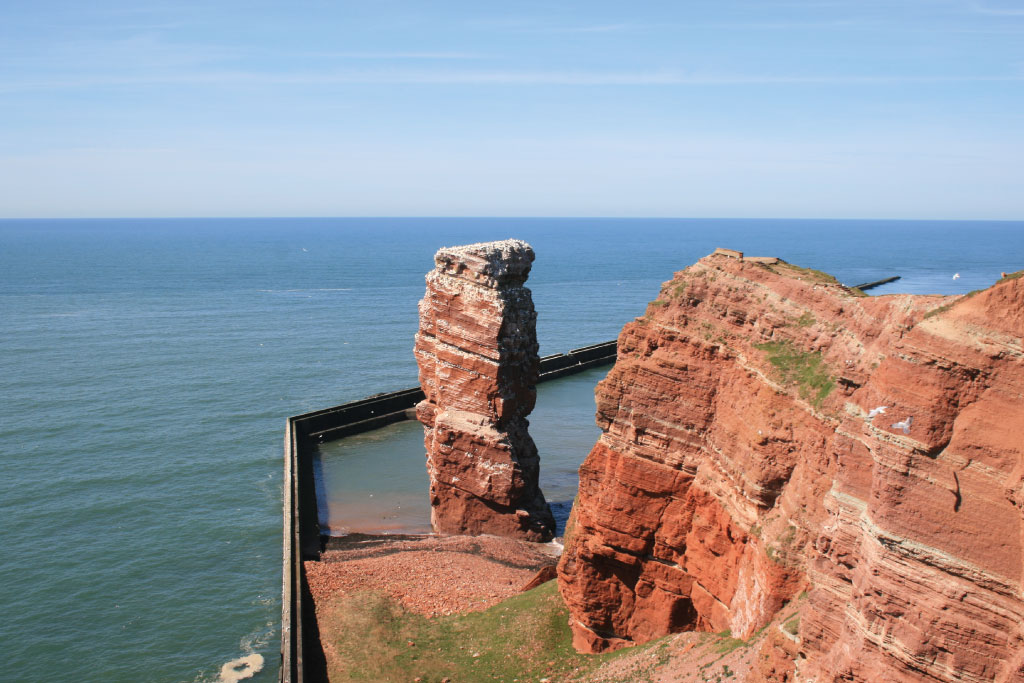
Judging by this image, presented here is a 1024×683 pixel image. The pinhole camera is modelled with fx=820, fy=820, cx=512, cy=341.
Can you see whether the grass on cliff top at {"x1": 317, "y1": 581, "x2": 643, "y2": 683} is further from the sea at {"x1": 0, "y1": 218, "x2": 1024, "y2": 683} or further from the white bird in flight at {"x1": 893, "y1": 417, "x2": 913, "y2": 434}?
the white bird in flight at {"x1": 893, "y1": 417, "x2": 913, "y2": 434}

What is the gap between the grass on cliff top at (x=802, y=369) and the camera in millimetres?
15500

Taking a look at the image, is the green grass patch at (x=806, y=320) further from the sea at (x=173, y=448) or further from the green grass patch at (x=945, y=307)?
the sea at (x=173, y=448)

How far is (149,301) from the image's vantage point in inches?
4289

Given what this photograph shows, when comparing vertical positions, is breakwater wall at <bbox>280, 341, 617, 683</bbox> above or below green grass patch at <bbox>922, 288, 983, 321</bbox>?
below

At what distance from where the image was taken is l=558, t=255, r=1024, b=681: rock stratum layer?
10.7 metres

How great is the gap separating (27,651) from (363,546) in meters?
12.5

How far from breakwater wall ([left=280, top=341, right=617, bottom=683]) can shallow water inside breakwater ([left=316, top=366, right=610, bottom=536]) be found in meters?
0.91

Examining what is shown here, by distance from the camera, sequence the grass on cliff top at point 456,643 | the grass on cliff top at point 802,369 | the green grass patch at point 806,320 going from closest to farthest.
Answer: the grass on cliff top at point 802,369
the green grass patch at point 806,320
the grass on cliff top at point 456,643

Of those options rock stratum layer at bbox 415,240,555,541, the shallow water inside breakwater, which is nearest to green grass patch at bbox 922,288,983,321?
rock stratum layer at bbox 415,240,555,541

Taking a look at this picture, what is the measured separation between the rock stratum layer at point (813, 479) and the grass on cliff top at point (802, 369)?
0.15 feet

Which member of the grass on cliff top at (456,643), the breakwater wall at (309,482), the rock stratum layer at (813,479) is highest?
the rock stratum layer at (813,479)

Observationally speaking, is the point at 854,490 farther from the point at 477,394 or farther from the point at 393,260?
the point at 393,260

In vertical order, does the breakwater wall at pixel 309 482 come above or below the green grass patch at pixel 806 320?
below

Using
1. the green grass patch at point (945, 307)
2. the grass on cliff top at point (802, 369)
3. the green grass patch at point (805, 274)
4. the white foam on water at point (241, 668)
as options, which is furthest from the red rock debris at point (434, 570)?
the green grass patch at point (945, 307)
